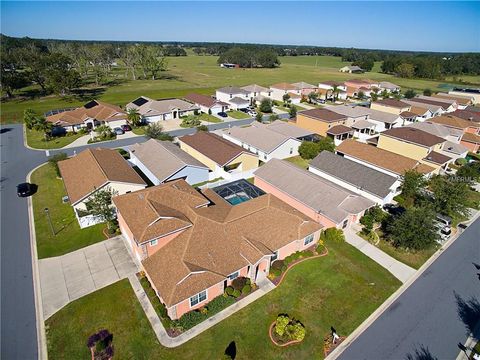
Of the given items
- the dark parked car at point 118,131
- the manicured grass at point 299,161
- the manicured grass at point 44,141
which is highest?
the dark parked car at point 118,131

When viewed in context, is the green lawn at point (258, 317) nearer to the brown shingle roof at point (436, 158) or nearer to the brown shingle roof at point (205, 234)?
the brown shingle roof at point (205, 234)

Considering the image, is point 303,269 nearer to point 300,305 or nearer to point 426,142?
point 300,305

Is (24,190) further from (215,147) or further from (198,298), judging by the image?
(198,298)

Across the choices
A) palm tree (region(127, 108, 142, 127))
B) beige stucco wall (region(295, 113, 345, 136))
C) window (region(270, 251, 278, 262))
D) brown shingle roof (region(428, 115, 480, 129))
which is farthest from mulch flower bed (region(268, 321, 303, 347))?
brown shingle roof (region(428, 115, 480, 129))

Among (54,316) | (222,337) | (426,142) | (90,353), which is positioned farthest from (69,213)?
(426,142)

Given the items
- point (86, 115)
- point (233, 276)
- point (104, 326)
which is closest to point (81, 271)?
point (104, 326)

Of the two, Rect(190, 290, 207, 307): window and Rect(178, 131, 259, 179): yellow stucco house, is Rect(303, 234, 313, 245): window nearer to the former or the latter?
Rect(190, 290, 207, 307): window

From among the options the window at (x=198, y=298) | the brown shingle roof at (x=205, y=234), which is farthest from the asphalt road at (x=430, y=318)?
the window at (x=198, y=298)
